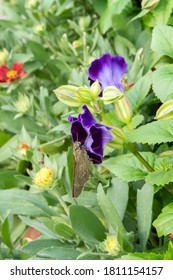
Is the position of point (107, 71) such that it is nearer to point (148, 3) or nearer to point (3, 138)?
point (148, 3)

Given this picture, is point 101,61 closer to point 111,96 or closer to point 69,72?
point 111,96

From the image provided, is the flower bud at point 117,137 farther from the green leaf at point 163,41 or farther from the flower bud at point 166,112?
the green leaf at point 163,41

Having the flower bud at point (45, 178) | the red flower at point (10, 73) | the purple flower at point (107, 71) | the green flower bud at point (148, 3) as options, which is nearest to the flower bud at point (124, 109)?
the purple flower at point (107, 71)

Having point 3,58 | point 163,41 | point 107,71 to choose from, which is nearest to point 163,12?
point 163,41

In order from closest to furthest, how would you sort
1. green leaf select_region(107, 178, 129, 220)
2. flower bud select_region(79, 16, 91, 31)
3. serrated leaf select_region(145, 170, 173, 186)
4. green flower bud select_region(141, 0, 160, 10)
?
serrated leaf select_region(145, 170, 173, 186), green leaf select_region(107, 178, 129, 220), green flower bud select_region(141, 0, 160, 10), flower bud select_region(79, 16, 91, 31)

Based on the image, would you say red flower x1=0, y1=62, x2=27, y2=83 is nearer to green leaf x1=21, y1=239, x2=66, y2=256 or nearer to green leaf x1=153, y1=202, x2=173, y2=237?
green leaf x1=21, y1=239, x2=66, y2=256

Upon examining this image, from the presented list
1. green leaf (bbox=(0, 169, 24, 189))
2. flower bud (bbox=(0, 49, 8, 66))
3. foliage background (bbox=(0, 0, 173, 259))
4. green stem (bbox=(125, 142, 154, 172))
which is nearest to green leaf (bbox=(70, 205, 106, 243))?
foliage background (bbox=(0, 0, 173, 259))
